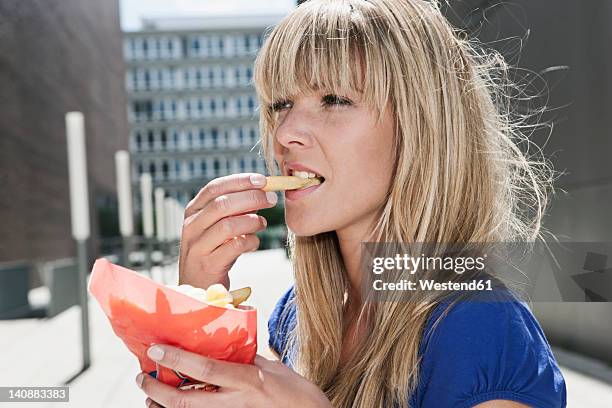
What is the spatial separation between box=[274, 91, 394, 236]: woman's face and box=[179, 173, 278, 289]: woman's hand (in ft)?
0.30

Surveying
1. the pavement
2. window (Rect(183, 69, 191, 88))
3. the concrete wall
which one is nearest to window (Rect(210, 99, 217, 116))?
window (Rect(183, 69, 191, 88))

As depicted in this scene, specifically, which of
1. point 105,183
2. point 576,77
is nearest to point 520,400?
point 576,77

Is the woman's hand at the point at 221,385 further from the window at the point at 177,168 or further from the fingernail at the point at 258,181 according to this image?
the window at the point at 177,168

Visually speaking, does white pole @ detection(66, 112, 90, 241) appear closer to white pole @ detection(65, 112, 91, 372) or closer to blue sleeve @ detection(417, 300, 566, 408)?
white pole @ detection(65, 112, 91, 372)

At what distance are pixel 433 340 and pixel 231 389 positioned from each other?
43cm

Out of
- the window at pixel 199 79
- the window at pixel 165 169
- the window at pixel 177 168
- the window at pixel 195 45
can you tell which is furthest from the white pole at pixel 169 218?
the window at pixel 195 45

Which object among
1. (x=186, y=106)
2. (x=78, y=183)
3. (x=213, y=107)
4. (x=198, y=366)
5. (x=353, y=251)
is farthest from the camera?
(x=213, y=107)

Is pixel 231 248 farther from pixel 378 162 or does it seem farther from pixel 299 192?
pixel 378 162

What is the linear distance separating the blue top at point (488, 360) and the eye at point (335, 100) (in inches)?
19.9

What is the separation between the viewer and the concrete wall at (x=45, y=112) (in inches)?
744

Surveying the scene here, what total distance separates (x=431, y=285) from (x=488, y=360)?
26 centimetres

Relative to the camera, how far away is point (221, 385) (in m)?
1.06

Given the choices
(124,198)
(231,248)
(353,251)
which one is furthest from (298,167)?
(124,198)

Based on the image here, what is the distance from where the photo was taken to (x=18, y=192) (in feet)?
64.3
